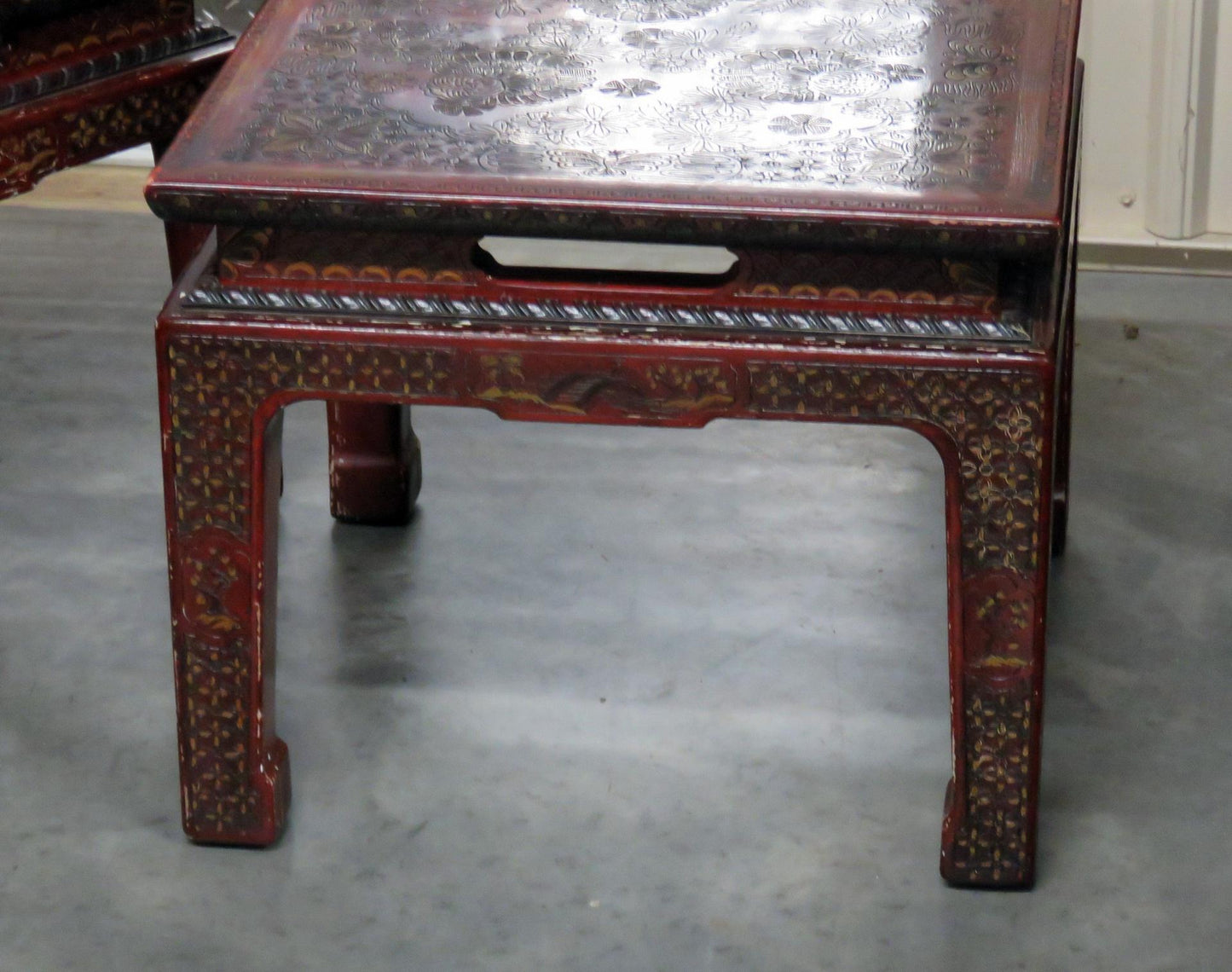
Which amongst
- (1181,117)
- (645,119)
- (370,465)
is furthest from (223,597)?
(1181,117)

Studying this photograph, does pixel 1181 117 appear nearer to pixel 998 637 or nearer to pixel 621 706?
pixel 621 706

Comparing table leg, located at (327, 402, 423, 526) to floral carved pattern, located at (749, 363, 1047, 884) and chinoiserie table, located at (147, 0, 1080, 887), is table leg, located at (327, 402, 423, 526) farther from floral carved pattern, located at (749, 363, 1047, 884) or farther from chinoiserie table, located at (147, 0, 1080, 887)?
floral carved pattern, located at (749, 363, 1047, 884)

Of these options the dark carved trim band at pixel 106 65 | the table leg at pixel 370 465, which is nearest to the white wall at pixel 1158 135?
the table leg at pixel 370 465

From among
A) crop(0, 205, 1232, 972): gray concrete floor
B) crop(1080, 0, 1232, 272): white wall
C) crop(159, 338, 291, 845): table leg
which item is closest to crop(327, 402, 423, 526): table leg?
crop(0, 205, 1232, 972): gray concrete floor

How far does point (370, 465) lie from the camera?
7.43 ft

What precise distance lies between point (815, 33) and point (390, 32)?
16.0 inches

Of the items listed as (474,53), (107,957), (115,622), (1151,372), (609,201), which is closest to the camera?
(609,201)

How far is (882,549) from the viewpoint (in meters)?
2.22

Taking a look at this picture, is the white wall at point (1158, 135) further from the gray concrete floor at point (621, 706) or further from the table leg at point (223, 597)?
the table leg at point (223, 597)

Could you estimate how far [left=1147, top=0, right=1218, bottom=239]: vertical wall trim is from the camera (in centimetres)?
300

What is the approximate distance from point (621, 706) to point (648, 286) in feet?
1.93

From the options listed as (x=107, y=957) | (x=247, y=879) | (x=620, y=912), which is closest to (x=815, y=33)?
(x=620, y=912)

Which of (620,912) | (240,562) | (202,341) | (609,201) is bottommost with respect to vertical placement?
(620,912)

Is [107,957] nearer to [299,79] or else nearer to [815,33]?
[299,79]
